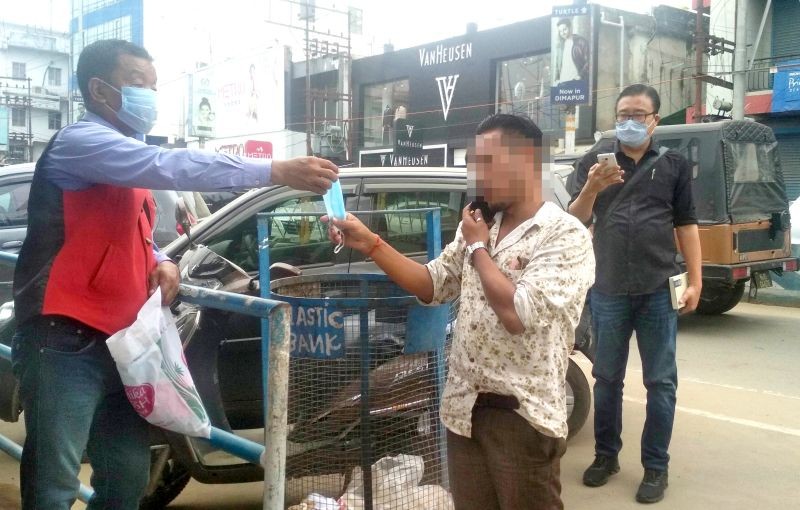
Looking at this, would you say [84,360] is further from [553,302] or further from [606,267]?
[606,267]

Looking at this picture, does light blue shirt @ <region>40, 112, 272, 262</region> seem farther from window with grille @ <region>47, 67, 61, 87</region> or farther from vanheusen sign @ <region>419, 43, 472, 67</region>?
window with grille @ <region>47, 67, 61, 87</region>

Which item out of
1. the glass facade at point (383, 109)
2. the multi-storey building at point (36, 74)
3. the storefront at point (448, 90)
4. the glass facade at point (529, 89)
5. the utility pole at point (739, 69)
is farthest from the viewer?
the multi-storey building at point (36, 74)

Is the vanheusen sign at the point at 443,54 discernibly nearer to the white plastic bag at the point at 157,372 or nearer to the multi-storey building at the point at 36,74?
the white plastic bag at the point at 157,372

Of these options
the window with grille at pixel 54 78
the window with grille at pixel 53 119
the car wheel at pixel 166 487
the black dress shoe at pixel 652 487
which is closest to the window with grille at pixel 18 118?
the window with grille at pixel 53 119

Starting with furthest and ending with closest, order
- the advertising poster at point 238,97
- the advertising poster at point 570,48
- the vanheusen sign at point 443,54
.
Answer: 1. the advertising poster at point 238,97
2. the vanheusen sign at point 443,54
3. the advertising poster at point 570,48

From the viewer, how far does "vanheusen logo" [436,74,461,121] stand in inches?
1009

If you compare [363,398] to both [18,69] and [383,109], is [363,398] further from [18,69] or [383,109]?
[18,69]

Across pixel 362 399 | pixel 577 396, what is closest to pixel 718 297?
pixel 577 396

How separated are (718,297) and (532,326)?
28.5 feet

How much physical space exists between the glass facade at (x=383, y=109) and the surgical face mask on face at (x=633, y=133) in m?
23.3

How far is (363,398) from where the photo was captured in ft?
8.54

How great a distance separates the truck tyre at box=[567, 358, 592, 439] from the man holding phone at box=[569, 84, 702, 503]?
49cm

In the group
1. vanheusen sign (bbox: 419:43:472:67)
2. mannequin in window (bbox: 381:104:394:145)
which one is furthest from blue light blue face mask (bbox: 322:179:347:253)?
mannequin in window (bbox: 381:104:394:145)

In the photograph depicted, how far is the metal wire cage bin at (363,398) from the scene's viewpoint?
2600 millimetres
